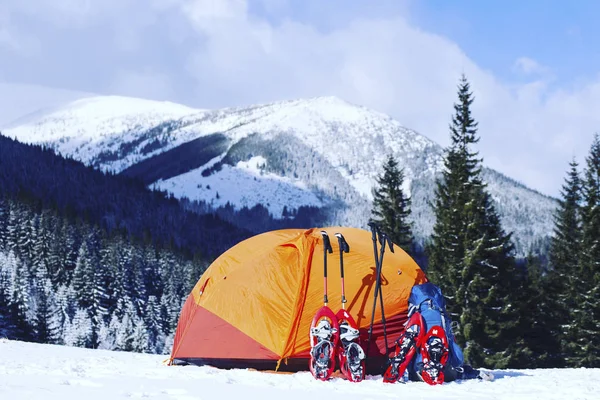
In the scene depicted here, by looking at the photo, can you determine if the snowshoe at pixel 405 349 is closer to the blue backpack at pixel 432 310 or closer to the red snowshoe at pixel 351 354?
the blue backpack at pixel 432 310

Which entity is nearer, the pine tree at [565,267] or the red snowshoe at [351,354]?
the red snowshoe at [351,354]

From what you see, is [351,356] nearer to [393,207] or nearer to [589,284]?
[589,284]

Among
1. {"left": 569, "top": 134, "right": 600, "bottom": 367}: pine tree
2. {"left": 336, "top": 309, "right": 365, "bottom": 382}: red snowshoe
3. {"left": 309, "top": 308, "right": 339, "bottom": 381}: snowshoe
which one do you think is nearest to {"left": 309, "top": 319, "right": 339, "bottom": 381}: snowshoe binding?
{"left": 309, "top": 308, "right": 339, "bottom": 381}: snowshoe

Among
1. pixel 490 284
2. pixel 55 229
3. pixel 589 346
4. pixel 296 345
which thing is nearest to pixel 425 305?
pixel 296 345

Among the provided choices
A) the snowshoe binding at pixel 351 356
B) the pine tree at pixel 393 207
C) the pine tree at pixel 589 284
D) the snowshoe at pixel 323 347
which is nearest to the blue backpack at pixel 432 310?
the snowshoe binding at pixel 351 356

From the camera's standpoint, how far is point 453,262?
30.6m

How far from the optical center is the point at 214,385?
32.8 ft

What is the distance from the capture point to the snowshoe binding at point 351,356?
11.5 meters

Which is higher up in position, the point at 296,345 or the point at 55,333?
the point at 296,345

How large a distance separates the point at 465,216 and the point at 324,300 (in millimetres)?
20144

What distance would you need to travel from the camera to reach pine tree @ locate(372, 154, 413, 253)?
37219 millimetres

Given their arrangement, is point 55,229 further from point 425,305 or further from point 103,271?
point 425,305

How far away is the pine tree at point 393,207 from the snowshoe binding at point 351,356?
25.2m

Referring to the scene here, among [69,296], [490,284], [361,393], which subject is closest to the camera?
[361,393]
